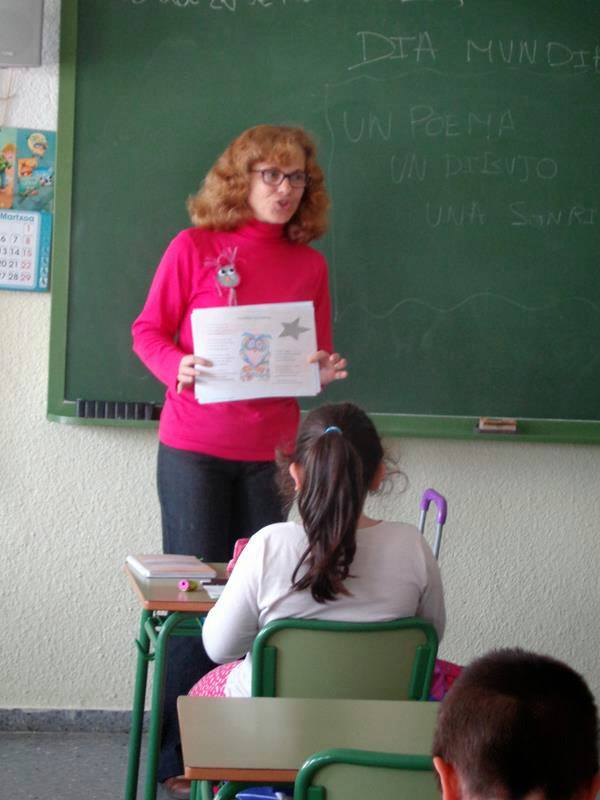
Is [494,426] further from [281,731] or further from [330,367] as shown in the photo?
[281,731]

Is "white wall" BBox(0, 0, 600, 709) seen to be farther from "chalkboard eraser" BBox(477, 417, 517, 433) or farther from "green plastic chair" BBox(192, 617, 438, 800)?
"green plastic chair" BBox(192, 617, 438, 800)

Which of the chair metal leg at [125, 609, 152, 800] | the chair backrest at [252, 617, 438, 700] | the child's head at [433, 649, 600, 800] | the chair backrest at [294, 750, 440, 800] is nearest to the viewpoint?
the child's head at [433, 649, 600, 800]

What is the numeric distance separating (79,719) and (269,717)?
2295 millimetres

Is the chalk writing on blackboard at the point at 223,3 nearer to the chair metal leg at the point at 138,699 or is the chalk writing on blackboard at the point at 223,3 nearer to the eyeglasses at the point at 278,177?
the eyeglasses at the point at 278,177

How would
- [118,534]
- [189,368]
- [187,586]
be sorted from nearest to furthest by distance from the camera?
[187,586]
[189,368]
[118,534]

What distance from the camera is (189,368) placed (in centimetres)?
317

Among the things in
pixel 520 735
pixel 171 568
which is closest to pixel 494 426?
pixel 171 568

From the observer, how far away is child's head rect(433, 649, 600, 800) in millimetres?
1112

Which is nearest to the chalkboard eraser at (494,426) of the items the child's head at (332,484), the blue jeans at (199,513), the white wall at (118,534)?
the white wall at (118,534)

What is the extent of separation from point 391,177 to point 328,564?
1.90 meters

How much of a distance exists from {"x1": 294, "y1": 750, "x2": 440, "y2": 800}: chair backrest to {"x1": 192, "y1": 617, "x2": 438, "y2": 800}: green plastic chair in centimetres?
61

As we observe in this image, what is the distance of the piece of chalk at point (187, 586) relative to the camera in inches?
106

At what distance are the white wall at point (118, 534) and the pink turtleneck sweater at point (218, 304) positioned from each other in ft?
1.93

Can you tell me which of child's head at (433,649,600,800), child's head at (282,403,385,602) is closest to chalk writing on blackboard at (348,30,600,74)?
child's head at (282,403,385,602)
